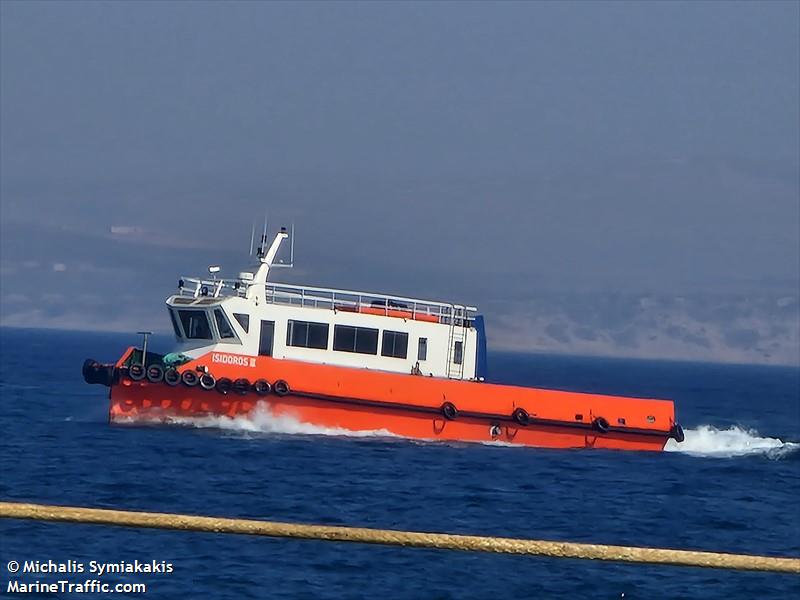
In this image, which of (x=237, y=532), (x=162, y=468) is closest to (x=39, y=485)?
(x=162, y=468)

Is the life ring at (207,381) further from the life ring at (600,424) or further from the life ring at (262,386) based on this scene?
the life ring at (600,424)

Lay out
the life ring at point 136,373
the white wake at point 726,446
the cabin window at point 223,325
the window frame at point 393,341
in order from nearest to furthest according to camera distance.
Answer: the life ring at point 136,373
the cabin window at point 223,325
the window frame at point 393,341
the white wake at point 726,446

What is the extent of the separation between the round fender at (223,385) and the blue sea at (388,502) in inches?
41.9

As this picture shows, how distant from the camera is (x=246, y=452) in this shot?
2667 centimetres

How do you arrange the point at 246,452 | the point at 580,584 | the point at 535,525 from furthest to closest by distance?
the point at 246,452
the point at 535,525
the point at 580,584

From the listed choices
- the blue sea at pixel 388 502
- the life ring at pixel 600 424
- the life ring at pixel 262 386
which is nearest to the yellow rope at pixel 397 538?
the blue sea at pixel 388 502

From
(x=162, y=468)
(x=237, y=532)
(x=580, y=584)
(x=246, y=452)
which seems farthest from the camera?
(x=246, y=452)

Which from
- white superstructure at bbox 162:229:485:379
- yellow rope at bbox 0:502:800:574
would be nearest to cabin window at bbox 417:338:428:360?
white superstructure at bbox 162:229:485:379

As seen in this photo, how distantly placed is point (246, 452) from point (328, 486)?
170 inches

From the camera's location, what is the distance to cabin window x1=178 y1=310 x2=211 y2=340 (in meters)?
29.5

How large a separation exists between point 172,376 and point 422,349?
239 inches

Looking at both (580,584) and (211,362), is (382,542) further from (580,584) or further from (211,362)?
(211,362)

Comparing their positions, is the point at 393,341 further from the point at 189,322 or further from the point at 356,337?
the point at 189,322

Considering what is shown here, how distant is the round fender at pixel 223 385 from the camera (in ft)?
93.7
